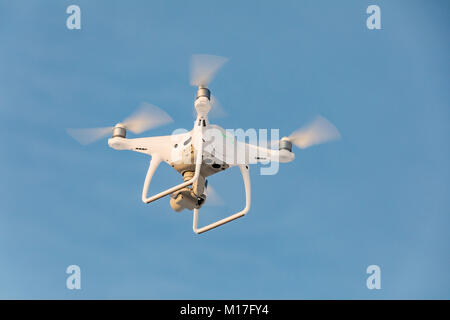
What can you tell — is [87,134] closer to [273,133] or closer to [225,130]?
[225,130]

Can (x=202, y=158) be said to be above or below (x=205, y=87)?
below

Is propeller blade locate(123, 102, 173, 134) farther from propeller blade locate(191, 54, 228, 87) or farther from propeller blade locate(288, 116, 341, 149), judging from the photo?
propeller blade locate(288, 116, 341, 149)

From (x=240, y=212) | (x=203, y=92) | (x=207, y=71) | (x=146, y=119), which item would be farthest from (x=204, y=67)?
(x=240, y=212)

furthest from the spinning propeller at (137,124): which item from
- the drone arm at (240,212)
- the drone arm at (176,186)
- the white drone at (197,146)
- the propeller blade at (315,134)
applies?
the propeller blade at (315,134)

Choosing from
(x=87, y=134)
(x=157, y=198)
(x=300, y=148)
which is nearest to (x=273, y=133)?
(x=300, y=148)

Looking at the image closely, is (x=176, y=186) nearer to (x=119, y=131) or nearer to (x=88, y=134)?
(x=119, y=131)

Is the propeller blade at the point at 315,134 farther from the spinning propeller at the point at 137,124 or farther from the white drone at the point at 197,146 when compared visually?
the spinning propeller at the point at 137,124

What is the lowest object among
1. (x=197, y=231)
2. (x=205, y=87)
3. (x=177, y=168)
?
(x=197, y=231)

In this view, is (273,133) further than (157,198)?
Yes
